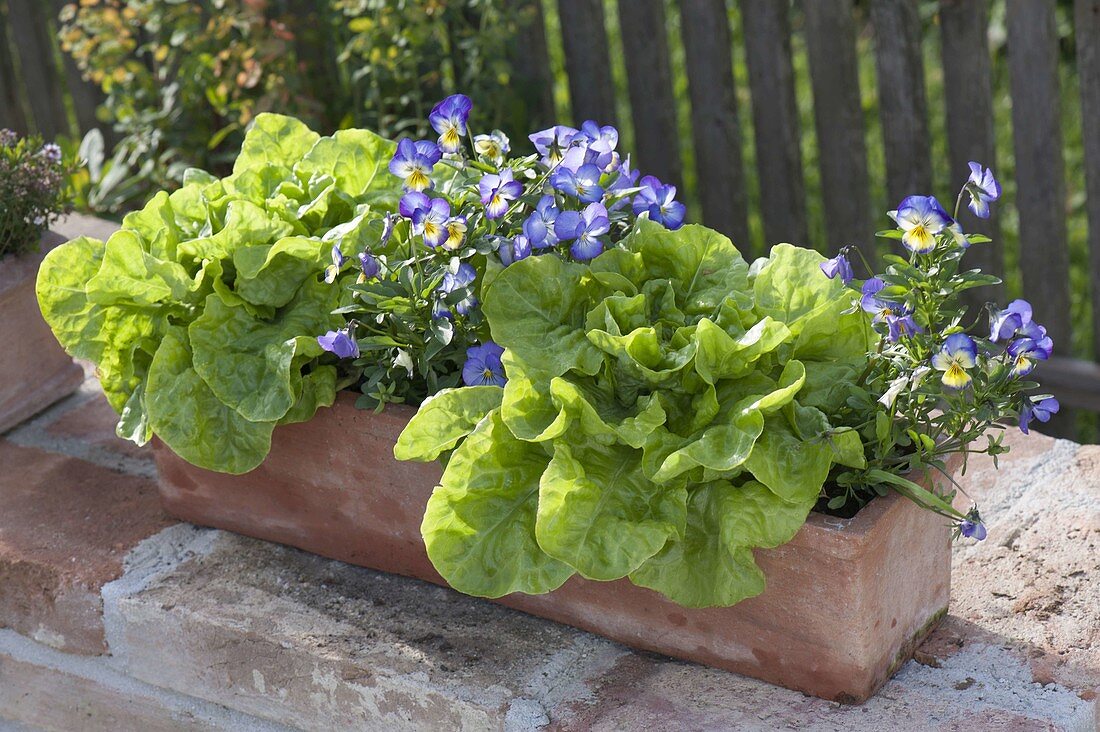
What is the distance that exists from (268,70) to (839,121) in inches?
57.7

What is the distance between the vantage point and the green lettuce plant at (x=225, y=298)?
1.57m

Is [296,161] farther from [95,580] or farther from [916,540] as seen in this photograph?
[916,540]

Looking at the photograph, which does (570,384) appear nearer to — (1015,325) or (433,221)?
(433,221)

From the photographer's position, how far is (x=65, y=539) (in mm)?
1773

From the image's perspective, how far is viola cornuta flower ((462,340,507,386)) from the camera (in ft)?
4.82

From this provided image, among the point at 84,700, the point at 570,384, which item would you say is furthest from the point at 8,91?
the point at 570,384

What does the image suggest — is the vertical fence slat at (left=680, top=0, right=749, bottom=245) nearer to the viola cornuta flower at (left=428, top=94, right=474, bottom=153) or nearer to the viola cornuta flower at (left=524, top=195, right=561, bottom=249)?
the viola cornuta flower at (left=428, top=94, right=474, bottom=153)

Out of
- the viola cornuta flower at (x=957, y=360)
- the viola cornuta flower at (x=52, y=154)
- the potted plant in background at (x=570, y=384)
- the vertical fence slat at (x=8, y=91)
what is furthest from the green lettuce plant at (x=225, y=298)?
the vertical fence slat at (x=8, y=91)

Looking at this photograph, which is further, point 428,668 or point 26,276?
point 26,276

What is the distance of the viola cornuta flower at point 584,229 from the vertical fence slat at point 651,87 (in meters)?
1.94

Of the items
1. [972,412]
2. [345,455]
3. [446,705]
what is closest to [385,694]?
[446,705]

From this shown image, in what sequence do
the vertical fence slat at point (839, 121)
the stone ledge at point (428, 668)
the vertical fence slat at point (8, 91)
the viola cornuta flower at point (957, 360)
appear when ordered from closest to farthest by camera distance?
the viola cornuta flower at point (957, 360) → the stone ledge at point (428, 668) → the vertical fence slat at point (839, 121) → the vertical fence slat at point (8, 91)

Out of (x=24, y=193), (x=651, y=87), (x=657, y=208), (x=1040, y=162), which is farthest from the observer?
(x=651, y=87)

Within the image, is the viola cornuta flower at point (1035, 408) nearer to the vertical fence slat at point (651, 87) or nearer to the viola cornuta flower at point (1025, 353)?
the viola cornuta flower at point (1025, 353)
